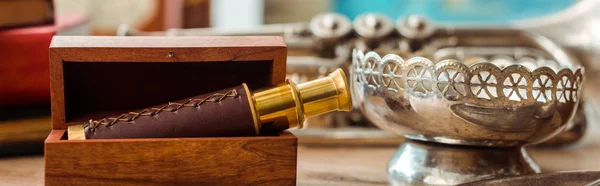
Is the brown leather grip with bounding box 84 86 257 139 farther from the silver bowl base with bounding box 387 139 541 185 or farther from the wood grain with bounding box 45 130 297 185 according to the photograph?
the silver bowl base with bounding box 387 139 541 185

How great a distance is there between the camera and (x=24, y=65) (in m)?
0.77

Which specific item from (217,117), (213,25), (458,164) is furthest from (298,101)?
(213,25)

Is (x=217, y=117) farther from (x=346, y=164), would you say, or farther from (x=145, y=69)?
(x=346, y=164)

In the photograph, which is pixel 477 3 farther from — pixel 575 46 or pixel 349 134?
pixel 349 134

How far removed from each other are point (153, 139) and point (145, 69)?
0.36ft

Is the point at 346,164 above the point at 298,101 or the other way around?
the other way around

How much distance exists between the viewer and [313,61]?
1.02 metres

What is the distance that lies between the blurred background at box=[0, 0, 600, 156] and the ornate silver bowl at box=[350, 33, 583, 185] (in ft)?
0.83

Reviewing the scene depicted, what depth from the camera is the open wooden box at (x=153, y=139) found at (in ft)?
1.84

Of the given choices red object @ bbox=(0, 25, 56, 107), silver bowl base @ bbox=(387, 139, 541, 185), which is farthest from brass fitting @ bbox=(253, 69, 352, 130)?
red object @ bbox=(0, 25, 56, 107)

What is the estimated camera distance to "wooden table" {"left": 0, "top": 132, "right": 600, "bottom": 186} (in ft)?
2.40

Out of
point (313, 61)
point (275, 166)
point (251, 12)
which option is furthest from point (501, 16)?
point (275, 166)

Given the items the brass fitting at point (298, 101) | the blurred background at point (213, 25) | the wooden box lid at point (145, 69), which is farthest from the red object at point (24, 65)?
the brass fitting at point (298, 101)

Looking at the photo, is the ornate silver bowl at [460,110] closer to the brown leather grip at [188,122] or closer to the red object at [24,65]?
the brown leather grip at [188,122]
